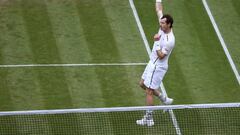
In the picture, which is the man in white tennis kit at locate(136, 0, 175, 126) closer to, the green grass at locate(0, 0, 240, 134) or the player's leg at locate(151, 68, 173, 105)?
the player's leg at locate(151, 68, 173, 105)

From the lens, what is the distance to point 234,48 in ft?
56.9

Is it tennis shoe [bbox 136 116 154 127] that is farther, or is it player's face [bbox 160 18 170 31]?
tennis shoe [bbox 136 116 154 127]

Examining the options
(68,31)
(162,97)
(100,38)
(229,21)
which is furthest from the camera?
(229,21)

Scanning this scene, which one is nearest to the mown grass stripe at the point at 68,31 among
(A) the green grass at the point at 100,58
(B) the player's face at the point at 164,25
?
(A) the green grass at the point at 100,58

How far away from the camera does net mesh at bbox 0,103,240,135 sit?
1340 centimetres

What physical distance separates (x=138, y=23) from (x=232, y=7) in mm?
2882

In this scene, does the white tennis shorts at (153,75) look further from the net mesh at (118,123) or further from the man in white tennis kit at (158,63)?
the net mesh at (118,123)

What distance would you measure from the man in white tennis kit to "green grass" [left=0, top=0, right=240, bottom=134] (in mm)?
359

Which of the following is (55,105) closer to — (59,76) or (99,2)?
(59,76)

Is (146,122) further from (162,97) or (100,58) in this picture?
Result: (100,58)

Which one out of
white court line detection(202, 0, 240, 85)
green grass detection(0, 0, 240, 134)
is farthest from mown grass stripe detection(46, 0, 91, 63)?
white court line detection(202, 0, 240, 85)

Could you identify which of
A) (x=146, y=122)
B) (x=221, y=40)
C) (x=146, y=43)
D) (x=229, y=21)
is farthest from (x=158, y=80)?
(x=229, y=21)

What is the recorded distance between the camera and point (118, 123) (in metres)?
13.8

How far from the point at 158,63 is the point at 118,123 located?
1503 mm
